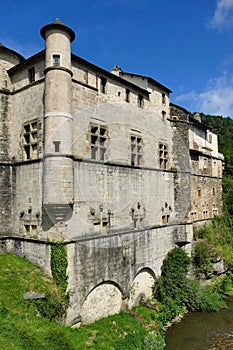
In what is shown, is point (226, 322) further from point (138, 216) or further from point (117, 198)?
point (117, 198)

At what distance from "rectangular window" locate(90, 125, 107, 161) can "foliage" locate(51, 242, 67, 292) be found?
4.95 metres

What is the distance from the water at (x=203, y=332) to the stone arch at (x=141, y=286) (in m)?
2.39

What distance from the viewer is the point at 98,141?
14445 millimetres

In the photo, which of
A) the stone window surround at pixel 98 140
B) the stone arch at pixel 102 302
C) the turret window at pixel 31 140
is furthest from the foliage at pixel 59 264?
the stone window surround at pixel 98 140

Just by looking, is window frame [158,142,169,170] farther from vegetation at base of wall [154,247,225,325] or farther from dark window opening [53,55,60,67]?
dark window opening [53,55,60,67]

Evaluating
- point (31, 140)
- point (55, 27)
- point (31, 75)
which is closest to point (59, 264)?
point (31, 140)

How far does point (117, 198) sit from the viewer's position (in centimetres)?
1537

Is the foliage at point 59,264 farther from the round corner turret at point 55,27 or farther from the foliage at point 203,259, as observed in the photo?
the foliage at point 203,259

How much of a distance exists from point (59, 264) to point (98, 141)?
259 inches

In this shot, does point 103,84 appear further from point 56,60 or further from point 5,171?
point 5,171

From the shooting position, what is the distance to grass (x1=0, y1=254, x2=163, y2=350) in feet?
29.0

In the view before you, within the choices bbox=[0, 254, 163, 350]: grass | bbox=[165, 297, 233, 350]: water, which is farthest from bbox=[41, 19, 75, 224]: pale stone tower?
bbox=[165, 297, 233, 350]: water

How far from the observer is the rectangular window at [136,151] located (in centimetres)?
1709

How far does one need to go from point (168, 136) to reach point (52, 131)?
10.9 m
